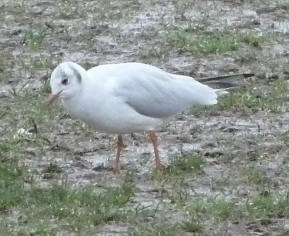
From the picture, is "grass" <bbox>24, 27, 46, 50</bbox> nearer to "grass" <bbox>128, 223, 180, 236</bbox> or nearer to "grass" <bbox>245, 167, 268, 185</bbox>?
"grass" <bbox>245, 167, 268, 185</bbox>

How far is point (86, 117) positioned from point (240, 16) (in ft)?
17.2

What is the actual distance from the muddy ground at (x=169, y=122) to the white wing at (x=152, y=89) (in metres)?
0.42

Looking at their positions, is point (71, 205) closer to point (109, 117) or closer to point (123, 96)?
point (109, 117)

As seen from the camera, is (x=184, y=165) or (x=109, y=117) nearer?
(x=109, y=117)

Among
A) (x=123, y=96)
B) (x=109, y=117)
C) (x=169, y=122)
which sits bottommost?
(x=169, y=122)

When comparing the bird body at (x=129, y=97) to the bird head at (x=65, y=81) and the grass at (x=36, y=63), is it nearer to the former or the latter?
the bird head at (x=65, y=81)

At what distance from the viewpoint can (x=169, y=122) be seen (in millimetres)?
9984

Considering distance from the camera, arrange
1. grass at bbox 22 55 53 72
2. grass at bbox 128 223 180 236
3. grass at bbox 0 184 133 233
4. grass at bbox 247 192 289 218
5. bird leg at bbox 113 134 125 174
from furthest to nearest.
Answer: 1. grass at bbox 22 55 53 72
2. bird leg at bbox 113 134 125 174
3. grass at bbox 247 192 289 218
4. grass at bbox 0 184 133 233
5. grass at bbox 128 223 180 236

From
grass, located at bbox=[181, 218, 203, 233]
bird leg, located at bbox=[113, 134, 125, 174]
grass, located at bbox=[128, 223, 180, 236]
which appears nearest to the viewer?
grass, located at bbox=[128, 223, 180, 236]

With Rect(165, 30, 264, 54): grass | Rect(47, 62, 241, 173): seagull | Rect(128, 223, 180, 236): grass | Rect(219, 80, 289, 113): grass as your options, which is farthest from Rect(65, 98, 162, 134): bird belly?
Rect(165, 30, 264, 54): grass

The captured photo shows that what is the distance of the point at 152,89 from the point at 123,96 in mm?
359

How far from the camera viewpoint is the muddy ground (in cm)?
Answer: 788

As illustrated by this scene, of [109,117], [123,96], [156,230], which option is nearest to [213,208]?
[156,230]

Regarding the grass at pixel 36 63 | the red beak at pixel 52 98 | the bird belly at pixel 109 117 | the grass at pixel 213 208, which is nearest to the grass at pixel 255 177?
the grass at pixel 213 208
